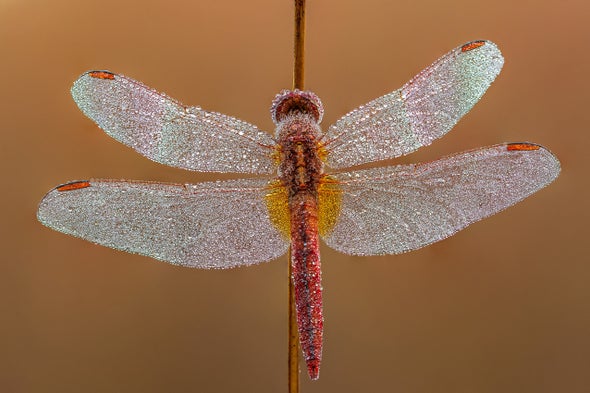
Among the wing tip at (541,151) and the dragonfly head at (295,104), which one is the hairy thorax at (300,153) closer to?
the dragonfly head at (295,104)

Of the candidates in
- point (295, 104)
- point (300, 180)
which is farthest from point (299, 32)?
point (300, 180)

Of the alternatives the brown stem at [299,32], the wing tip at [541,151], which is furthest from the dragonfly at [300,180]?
the brown stem at [299,32]

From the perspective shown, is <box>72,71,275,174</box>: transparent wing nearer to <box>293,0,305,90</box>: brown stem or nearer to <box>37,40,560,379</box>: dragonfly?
<box>37,40,560,379</box>: dragonfly

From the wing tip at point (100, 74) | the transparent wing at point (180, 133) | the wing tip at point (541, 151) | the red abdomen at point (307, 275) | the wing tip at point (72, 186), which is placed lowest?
the red abdomen at point (307, 275)

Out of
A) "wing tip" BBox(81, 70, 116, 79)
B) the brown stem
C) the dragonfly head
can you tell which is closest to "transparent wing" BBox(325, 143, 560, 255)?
the dragonfly head

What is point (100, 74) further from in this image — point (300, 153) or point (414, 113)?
point (414, 113)

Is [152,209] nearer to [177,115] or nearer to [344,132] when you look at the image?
[177,115]

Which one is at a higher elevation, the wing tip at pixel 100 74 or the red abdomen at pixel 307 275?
the wing tip at pixel 100 74
